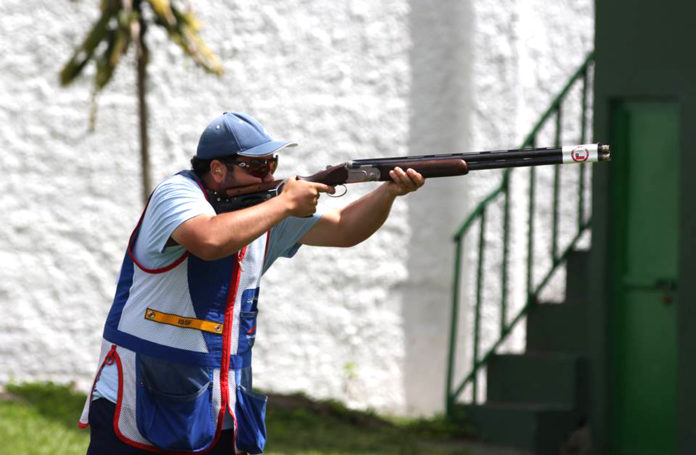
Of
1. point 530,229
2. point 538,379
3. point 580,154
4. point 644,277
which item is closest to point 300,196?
point 580,154

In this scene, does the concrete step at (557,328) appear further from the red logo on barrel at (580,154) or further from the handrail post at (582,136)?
the red logo on barrel at (580,154)

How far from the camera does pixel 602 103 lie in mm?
7250

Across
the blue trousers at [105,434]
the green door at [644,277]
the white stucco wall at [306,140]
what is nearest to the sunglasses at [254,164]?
the blue trousers at [105,434]

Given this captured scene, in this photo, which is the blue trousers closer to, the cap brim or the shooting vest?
the shooting vest

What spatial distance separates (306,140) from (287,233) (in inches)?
188

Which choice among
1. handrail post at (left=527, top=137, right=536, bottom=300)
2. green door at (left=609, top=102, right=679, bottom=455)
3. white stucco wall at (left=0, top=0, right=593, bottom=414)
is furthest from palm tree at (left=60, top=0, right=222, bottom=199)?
green door at (left=609, top=102, right=679, bottom=455)

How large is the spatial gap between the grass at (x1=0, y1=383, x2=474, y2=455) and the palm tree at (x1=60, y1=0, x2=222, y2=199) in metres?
1.53

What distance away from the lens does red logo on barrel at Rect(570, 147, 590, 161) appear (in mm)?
4203

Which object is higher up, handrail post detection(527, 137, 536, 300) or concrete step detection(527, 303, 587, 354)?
handrail post detection(527, 137, 536, 300)

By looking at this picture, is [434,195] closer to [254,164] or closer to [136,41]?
[136,41]

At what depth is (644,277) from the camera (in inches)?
282

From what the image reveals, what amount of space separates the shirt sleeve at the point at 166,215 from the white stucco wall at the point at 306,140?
502 centimetres

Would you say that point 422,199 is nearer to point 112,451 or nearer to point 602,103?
point 602,103

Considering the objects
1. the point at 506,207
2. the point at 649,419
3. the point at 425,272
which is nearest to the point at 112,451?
the point at 649,419
